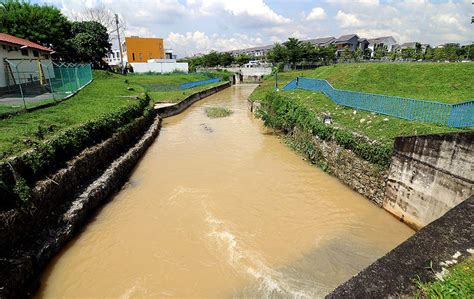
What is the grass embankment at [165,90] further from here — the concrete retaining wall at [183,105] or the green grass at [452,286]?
the green grass at [452,286]

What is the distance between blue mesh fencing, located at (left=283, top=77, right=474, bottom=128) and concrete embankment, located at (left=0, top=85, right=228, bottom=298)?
12.7 metres

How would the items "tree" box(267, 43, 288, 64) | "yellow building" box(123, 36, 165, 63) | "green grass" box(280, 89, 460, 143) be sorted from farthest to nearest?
"yellow building" box(123, 36, 165, 63), "tree" box(267, 43, 288, 64), "green grass" box(280, 89, 460, 143)

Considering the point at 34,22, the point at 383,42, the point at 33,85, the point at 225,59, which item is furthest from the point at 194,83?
the point at 383,42

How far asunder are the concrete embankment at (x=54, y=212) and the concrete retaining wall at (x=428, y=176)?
11224 millimetres

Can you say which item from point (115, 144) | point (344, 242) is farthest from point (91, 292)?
point (115, 144)

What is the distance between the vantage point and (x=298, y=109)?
18406 millimetres

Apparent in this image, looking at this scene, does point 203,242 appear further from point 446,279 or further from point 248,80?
point 248,80

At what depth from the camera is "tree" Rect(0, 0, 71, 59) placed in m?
32.1

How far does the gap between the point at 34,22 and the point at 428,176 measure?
42.6 metres

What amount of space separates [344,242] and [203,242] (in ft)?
15.0

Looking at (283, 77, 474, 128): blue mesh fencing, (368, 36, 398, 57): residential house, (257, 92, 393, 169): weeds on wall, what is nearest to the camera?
(283, 77, 474, 128): blue mesh fencing

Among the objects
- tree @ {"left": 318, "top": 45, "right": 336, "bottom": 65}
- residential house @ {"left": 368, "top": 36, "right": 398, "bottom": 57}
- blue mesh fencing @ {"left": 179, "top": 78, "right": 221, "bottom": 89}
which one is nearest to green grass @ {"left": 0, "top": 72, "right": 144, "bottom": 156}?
blue mesh fencing @ {"left": 179, "top": 78, "right": 221, "bottom": 89}

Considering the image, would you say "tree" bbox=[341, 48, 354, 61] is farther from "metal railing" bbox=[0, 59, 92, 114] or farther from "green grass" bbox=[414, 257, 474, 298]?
"green grass" bbox=[414, 257, 474, 298]

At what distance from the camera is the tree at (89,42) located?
138 ft
